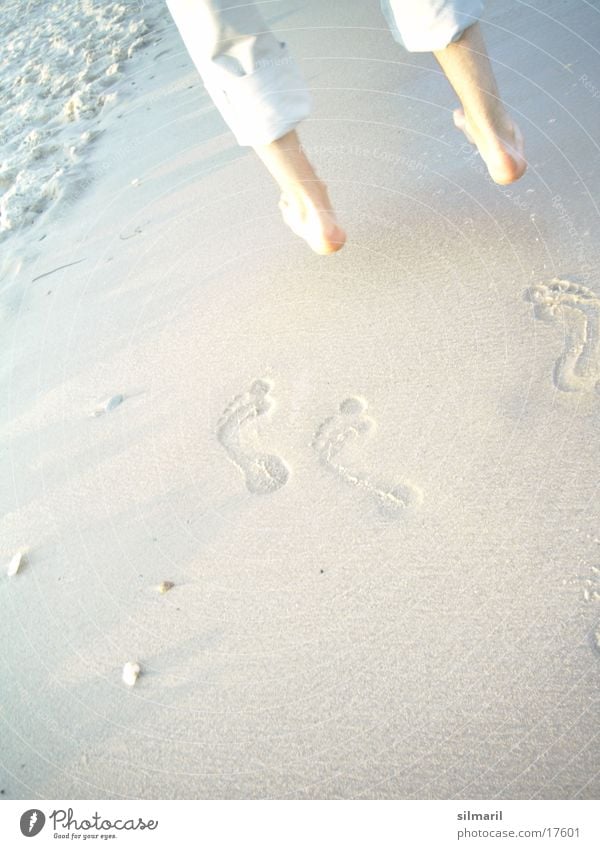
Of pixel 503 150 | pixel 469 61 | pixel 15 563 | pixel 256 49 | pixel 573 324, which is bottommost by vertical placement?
pixel 573 324

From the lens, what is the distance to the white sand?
1151 mm

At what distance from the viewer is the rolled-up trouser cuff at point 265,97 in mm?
1475

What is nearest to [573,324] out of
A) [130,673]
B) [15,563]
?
[130,673]

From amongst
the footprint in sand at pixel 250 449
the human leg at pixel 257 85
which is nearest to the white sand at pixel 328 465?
the footprint in sand at pixel 250 449

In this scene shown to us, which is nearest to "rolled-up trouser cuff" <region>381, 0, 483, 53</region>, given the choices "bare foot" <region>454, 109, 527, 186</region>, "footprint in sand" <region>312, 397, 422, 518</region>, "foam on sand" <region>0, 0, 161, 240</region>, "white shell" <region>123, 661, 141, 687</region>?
"bare foot" <region>454, 109, 527, 186</region>

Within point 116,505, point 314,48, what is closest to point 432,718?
point 116,505

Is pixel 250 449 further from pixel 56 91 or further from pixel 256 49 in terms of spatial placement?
pixel 56 91

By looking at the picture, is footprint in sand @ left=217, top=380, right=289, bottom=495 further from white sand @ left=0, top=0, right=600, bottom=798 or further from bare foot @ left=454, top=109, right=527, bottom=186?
bare foot @ left=454, top=109, right=527, bottom=186

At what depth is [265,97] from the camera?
4.86 ft

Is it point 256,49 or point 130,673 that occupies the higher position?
point 256,49

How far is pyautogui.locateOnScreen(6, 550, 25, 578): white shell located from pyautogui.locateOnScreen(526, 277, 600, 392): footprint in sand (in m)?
1.11

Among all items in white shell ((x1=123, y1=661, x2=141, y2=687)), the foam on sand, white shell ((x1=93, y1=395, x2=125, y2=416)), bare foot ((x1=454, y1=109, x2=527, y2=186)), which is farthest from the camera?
the foam on sand

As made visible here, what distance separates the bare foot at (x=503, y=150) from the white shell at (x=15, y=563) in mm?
1236

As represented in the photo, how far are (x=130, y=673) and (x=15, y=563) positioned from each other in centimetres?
41
